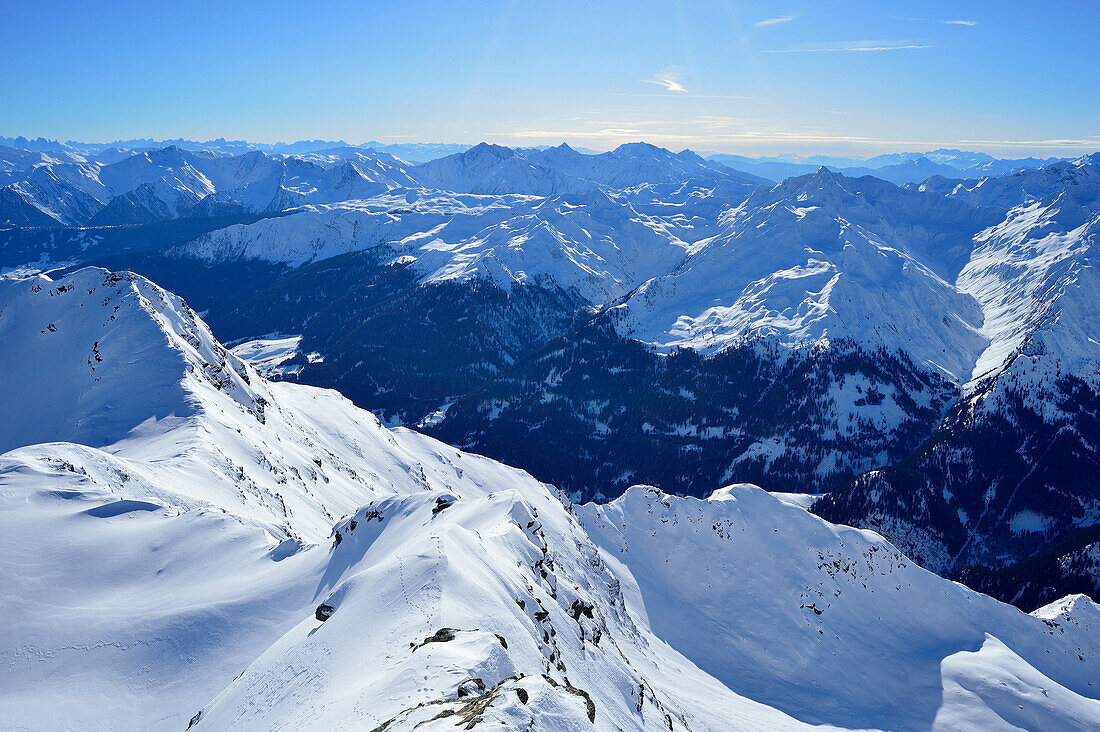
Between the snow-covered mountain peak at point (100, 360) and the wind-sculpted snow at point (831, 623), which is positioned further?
the snow-covered mountain peak at point (100, 360)

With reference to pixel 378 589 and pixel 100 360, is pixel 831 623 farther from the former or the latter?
pixel 100 360

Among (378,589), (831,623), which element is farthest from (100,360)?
(831,623)

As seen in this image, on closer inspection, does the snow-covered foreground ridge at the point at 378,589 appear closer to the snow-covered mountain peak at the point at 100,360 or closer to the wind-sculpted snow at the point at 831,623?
the wind-sculpted snow at the point at 831,623

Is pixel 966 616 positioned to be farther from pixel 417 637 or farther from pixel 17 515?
pixel 17 515

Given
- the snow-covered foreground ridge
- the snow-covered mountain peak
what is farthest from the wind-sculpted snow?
the snow-covered mountain peak

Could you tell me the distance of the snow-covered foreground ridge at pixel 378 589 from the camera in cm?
3244

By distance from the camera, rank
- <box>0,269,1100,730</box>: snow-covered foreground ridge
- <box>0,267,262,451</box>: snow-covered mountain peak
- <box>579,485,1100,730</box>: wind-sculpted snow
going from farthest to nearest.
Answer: <box>0,267,262,451</box>: snow-covered mountain peak, <box>579,485,1100,730</box>: wind-sculpted snow, <box>0,269,1100,730</box>: snow-covered foreground ridge

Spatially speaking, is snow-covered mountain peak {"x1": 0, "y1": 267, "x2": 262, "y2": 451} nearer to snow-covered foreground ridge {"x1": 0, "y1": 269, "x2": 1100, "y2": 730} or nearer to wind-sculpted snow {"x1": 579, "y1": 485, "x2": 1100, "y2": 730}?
snow-covered foreground ridge {"x1": 0, "y1": 269, "x2": 1100, "y2": 730}

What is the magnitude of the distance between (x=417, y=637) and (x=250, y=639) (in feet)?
61.2

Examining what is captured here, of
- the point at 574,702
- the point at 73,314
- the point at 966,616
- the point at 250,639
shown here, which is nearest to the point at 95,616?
the point at 250,639

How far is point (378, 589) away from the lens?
35969 mm

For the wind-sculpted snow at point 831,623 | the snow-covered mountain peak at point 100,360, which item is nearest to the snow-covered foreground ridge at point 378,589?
the wind-sculpted snow at point 831,623

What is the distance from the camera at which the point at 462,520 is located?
168ft

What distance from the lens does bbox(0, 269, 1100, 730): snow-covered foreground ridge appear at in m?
32.4
